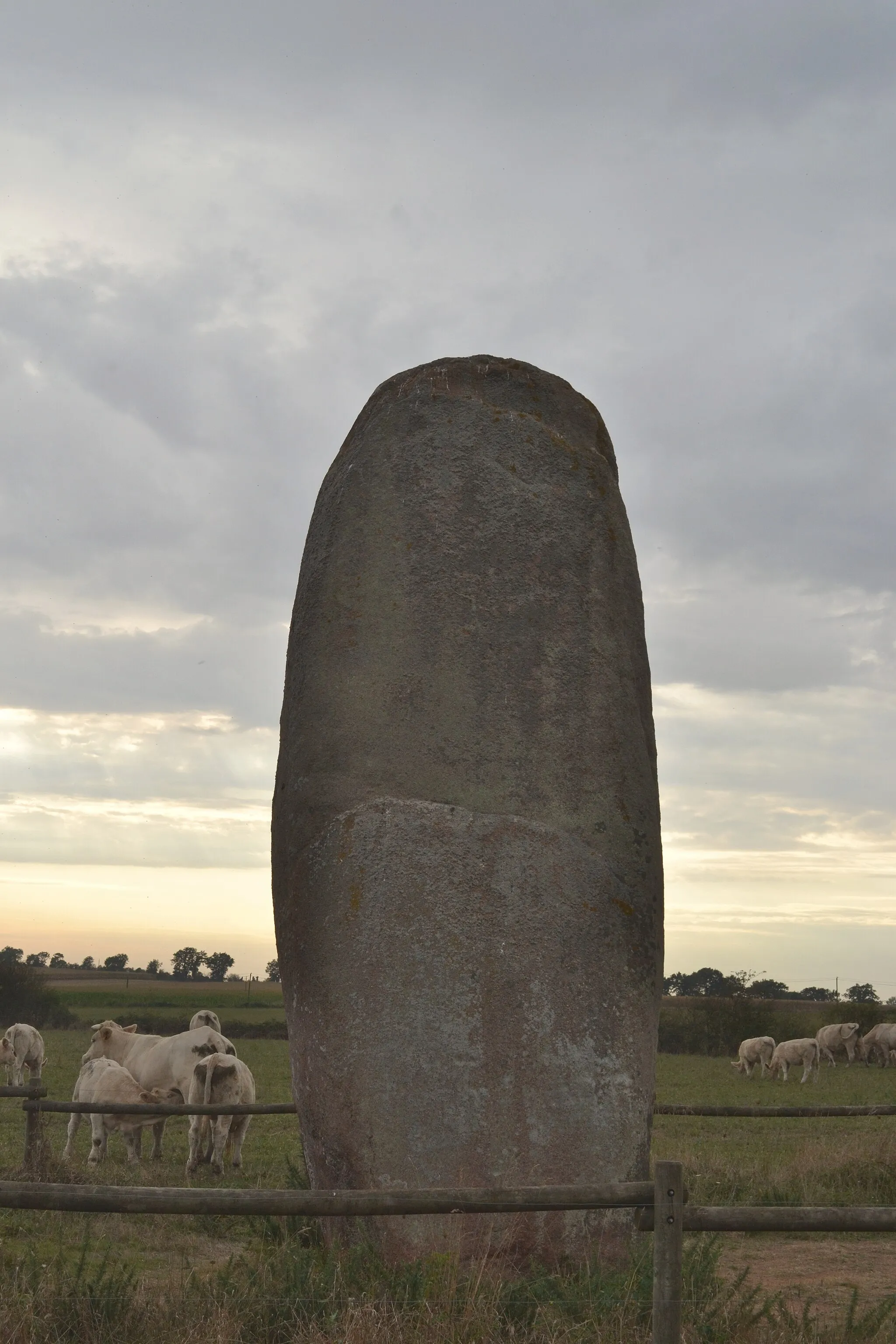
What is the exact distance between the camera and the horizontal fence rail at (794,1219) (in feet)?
14.3

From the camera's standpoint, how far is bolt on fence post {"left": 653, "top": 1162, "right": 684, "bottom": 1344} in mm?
4359

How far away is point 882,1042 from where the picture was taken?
36.2 meters

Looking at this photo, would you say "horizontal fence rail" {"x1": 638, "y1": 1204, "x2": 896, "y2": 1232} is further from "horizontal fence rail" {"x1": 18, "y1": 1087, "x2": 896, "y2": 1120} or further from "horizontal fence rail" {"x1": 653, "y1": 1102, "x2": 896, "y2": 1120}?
"horizontal fence rail" {"x1": 653, "y1": 1102, "x2": 896, "y2": 1120}

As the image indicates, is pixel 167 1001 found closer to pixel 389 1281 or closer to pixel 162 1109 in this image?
pixel 162 1109

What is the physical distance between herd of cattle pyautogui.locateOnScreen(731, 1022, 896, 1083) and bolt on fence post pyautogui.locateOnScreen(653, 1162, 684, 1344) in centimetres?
2730

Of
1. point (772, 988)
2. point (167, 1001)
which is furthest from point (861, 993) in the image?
point (167, 1001)

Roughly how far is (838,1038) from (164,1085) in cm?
2815

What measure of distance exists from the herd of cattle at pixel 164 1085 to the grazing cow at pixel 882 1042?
1066 inches

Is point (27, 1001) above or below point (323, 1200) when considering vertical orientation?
below

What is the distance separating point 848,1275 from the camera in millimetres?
7707

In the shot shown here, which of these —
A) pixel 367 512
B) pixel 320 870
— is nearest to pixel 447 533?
pixel 367 512

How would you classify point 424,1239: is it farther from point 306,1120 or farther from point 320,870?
point 320,870

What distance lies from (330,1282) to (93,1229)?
11.7 ft

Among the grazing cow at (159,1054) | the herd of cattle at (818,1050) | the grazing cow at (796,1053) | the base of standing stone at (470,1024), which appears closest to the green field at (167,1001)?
the herd of cattle at (818,1050)
